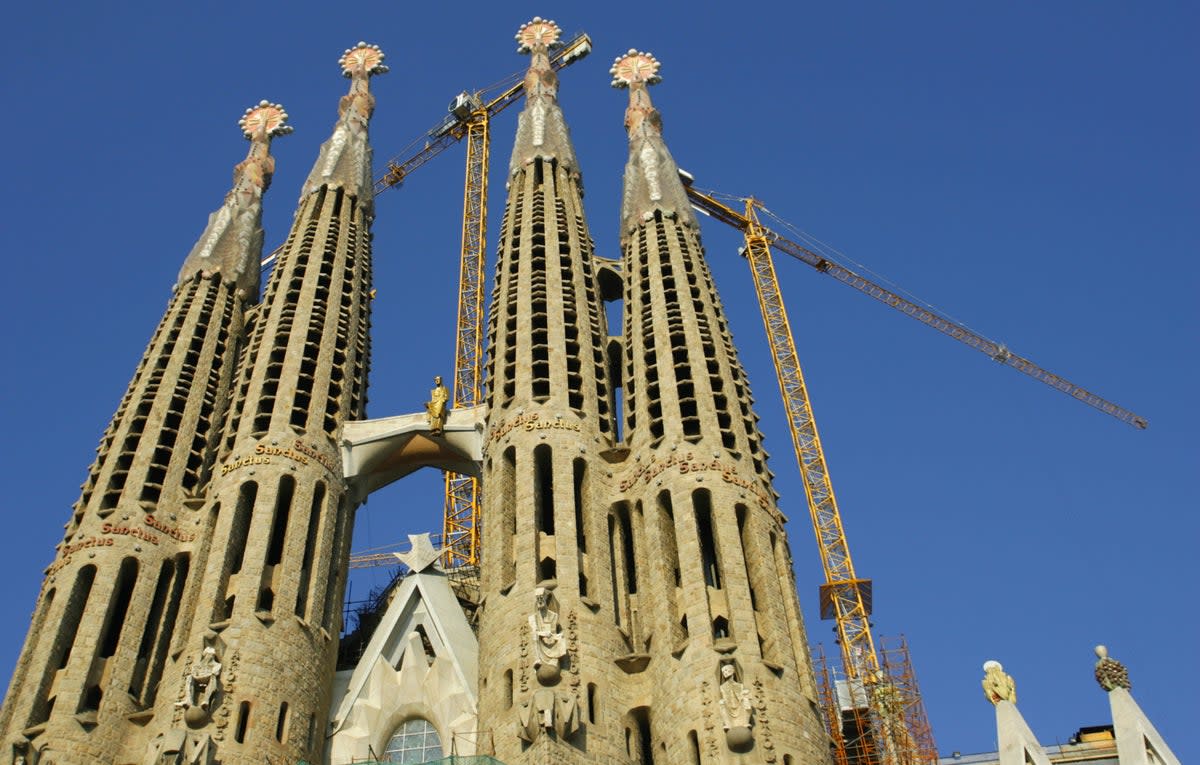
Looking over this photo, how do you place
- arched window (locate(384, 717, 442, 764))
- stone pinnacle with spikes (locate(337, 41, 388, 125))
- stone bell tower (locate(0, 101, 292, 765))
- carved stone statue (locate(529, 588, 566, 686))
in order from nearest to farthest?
1. carved stone statue (locate(529, 588, 566, 686))
2. stone bell tower (locate(0, 101, 292, 765))
3. arched window (locate(384, 717, 442, 764))
4. stone pinnacle with spikes (locate(337, 41, 388, 125))

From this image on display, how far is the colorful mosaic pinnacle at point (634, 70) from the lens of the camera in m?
56.4

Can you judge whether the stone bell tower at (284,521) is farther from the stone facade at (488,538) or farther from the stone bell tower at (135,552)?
the stone bell tower at (135,552)

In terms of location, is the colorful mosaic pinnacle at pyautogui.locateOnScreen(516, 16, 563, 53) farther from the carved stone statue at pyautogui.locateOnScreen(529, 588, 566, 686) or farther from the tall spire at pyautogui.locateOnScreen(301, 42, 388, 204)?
the carved stone statue at pyautogui.locateOnScreen(529, 588, 566, 686)

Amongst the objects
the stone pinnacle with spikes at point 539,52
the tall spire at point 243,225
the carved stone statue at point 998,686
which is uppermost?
the stone pinnacle with spikes at point 539,52

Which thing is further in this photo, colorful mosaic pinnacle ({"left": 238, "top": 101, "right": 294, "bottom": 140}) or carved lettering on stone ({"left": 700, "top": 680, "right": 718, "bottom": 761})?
colorful mosaic pinnacle ({"left": 238, "top": 101, "right": 294, "bottom": 140})

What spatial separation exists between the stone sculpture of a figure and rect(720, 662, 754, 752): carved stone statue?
38.0 ft

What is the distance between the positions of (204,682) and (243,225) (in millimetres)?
21788

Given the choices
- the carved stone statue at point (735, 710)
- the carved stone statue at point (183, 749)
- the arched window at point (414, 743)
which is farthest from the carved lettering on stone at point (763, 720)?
the carved stone statue at point (183, 749)

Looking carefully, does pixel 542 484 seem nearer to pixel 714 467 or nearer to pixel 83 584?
pixel 714 467

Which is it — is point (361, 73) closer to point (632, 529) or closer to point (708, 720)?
point (632, 529)

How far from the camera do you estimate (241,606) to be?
35.2 m

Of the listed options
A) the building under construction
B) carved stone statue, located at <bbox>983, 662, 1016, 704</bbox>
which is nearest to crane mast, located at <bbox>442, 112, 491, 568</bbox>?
the building under construction

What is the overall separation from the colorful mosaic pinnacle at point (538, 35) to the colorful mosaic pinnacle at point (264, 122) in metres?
10.2

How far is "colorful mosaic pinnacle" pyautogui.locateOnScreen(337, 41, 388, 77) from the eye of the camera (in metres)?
60.2
